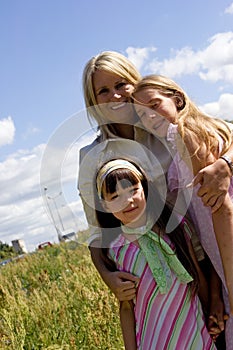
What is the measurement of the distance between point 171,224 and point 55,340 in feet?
6.58

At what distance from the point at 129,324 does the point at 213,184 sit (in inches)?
27.1

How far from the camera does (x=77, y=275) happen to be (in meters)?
5.41

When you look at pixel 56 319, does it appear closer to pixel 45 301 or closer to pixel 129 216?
pixel 45 301

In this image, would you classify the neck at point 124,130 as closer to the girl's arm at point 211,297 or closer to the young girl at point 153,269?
the young girl at point 153,269

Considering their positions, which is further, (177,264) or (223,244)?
(177,264)

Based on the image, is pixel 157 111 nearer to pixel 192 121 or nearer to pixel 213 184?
pixel 192 121

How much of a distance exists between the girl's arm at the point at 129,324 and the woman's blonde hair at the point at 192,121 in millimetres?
680

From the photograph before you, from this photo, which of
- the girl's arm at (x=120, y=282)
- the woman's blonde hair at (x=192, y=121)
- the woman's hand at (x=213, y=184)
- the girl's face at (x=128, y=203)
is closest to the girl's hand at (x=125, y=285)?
the girl's arm at (x=120, y=282)

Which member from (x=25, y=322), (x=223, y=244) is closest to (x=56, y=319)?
(x=25, y=322)

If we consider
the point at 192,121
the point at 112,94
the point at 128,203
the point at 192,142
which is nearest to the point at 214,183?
the point at 192,142

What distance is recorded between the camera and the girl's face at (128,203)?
7.54 feet

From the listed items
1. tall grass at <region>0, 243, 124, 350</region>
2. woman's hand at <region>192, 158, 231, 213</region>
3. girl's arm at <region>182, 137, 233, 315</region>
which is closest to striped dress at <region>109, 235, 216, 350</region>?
girl's arm at <region>182, 137, 233, 315</region>

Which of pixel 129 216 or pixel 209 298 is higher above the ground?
pixel 129 216

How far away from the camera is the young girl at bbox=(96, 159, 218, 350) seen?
7.48 feet
